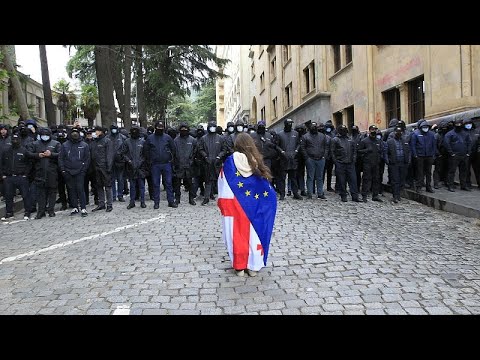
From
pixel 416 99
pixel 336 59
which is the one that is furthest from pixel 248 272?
pixel 336 59

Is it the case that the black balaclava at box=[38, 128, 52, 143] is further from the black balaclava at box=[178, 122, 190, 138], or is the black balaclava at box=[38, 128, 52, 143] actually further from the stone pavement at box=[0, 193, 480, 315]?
the black balaclava at box=[178, 122, 190, 138]

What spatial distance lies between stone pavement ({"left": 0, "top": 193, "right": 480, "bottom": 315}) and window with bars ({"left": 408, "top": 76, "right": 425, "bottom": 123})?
7.67m

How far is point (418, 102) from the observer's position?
16.3m

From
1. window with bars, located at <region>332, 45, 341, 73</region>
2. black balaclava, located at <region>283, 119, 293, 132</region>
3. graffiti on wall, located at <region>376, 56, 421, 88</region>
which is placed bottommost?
black balaclava, located at <region>283, 119, 293, 132</region>

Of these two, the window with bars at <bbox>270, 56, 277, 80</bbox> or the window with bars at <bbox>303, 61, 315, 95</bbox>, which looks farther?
the window with bars at <bbox>270, 56, 277, 80</bbox>

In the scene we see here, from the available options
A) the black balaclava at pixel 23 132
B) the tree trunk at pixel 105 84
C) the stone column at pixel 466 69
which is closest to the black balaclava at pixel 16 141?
the black balaclava at pixel 23 132

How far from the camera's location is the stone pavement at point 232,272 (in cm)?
448

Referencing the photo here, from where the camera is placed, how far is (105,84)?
17328 mm

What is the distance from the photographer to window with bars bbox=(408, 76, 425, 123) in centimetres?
1599

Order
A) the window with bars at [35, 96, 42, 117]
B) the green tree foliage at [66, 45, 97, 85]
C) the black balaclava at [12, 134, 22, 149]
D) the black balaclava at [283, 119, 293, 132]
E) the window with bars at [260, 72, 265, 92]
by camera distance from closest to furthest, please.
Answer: the black balaclava at [12, 134, 22, 149]
the black balaclava at [283, 119, 293, 132]
the green tree foliage at [66, 45, 97, 85]
the window with bars at [35, 96, 42, 117]
the window with bars at [260, 72, 265, 92]

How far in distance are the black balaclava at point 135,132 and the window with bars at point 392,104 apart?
11397 millimetres

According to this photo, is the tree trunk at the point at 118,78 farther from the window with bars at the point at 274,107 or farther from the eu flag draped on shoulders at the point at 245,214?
the window with bars at the point at 274,107

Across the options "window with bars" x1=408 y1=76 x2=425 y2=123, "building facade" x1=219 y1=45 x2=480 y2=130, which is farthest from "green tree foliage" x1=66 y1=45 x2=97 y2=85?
"window with bars" x1=408 y1=76 x2=425 y2=123

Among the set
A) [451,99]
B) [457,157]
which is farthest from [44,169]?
[451,99]
